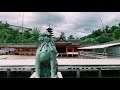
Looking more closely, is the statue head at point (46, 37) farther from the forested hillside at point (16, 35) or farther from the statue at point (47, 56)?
the forested hillside at point (16, 35)

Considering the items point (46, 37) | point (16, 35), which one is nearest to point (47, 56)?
point (46, 37)

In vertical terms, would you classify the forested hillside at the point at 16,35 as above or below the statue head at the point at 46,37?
above

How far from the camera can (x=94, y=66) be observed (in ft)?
23.1

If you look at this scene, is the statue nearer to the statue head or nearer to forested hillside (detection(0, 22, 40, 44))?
the statue head

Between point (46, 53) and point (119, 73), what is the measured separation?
4963mm

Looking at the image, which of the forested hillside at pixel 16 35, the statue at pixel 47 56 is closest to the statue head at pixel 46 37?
the statue at pixel 47 56

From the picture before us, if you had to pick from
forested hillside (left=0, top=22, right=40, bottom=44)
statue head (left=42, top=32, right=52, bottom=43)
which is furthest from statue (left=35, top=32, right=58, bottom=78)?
forested hillside (left=0, top=22, right=40, bottom=44)

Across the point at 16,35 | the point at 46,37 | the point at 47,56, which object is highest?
the point at 16,35

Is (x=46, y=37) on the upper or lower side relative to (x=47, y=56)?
upper

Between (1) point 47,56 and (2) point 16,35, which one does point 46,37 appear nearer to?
(1) point 47,56

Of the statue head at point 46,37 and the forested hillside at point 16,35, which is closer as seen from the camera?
the statue head at point 46,37
